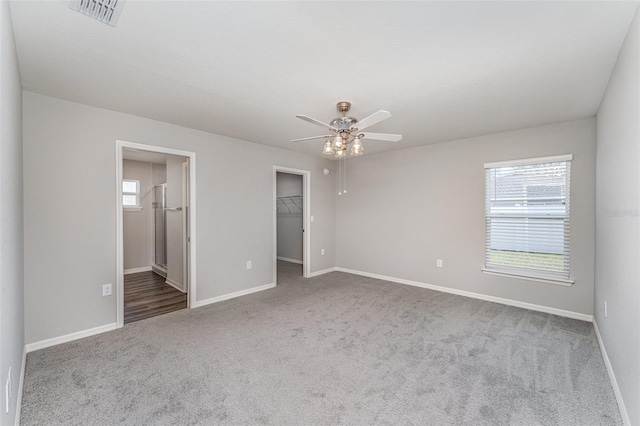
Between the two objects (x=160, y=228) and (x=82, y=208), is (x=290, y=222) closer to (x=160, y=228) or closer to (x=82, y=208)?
(x=160, y=228)

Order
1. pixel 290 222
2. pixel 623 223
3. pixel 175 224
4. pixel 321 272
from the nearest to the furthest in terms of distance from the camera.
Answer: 1. pixel 623 223
2. pixel 175 224
3. pixel 321 272
4. pixel 290 222

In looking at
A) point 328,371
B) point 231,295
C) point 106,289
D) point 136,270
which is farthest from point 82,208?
point 136,270

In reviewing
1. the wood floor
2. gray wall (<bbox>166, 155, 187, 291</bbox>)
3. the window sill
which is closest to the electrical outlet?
the wood floor

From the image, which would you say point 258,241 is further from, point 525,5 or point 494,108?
point 525,5

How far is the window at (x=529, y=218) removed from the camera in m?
3.60

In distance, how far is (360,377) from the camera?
2232 mm

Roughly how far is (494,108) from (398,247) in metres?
2.76

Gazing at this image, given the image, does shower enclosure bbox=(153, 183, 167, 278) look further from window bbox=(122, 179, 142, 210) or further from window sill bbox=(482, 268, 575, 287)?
window sill bbox=(482, 268, 575, 287)

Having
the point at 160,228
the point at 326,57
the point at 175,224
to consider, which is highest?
the point at 326,57

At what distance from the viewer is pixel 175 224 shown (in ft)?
15.9

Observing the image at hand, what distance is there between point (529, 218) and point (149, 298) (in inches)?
218

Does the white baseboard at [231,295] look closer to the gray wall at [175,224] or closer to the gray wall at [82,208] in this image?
the gray wall at [82,208]

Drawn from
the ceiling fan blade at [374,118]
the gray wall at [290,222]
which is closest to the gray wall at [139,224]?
the gray wall at [290,222]

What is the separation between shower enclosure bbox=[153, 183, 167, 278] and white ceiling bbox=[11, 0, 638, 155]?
2.84 m
